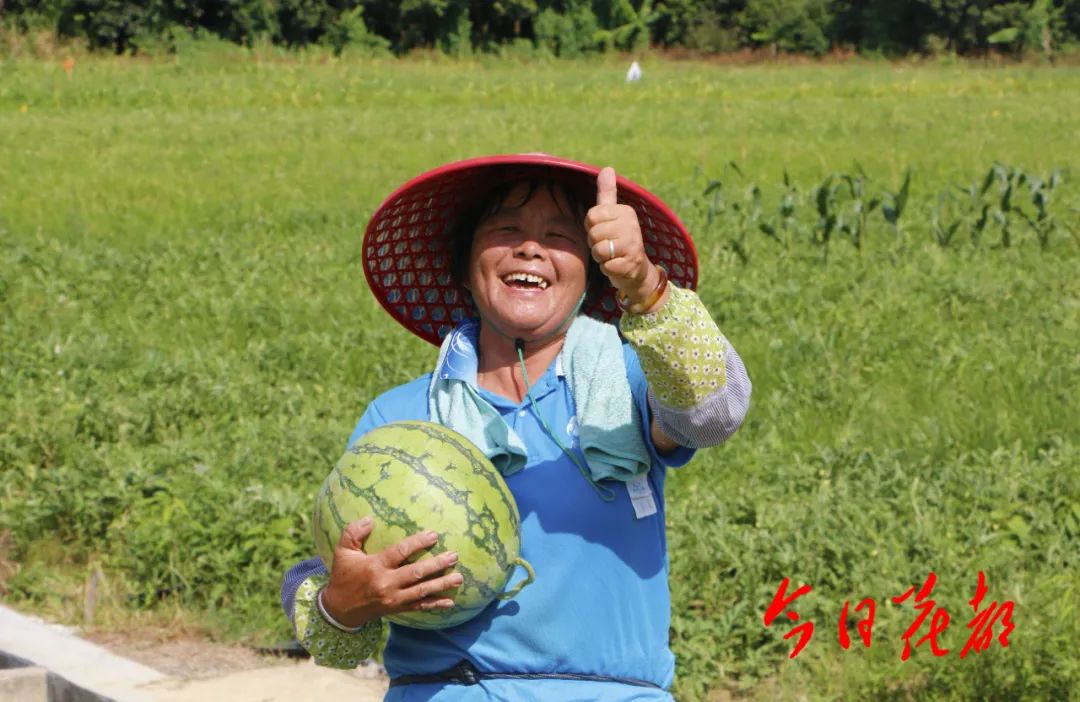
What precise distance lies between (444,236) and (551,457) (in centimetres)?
64

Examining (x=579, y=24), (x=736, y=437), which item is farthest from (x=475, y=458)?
(x=579, y=24)

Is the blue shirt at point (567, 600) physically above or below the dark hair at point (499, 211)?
below

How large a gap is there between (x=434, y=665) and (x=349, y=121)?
20888 mm

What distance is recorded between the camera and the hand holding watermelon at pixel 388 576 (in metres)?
2.45

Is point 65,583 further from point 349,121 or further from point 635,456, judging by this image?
point 349,121

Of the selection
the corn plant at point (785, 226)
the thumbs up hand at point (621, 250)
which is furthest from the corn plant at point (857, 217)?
the thumbs up hand at point (621, 250)

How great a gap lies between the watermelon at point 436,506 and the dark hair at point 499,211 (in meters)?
0.46

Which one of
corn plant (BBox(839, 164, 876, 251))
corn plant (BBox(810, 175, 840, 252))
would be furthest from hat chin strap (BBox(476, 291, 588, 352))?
corn plant (BBox(839, 164, 876, 251))

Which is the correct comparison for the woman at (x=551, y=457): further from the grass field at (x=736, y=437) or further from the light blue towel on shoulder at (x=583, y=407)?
the grass field at (x=736, y=437)

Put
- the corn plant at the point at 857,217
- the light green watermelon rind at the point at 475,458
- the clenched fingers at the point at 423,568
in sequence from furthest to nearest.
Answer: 1. the corn plant at the point at 857,217
2. the light green watermelon rind at the point at 475,458
3. the clenched fingers at the point at 423,568

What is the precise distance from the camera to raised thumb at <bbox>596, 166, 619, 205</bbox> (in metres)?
2.42

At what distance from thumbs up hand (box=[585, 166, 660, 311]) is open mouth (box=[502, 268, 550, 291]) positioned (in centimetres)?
36

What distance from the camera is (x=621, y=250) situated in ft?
7.61

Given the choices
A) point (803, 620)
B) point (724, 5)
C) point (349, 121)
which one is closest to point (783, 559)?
point (803, 620)
